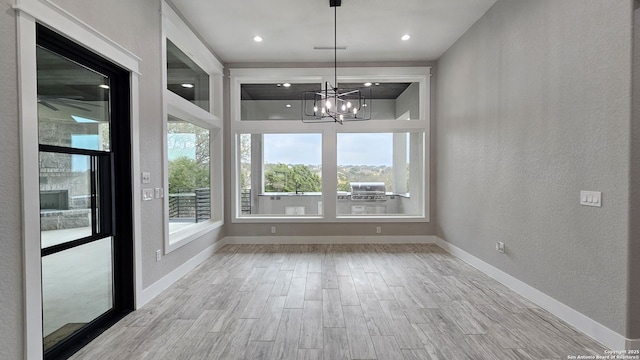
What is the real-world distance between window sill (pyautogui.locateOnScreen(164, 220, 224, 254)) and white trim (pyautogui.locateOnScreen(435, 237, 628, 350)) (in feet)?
12.8

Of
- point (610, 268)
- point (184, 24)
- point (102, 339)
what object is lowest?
point (102, 339)

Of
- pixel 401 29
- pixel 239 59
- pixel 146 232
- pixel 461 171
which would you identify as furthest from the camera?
pixel 239 59

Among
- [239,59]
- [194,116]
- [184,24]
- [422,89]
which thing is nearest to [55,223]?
[194,116]

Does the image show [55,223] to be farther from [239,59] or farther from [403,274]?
[239,59]

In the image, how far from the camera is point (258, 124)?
18.1ft

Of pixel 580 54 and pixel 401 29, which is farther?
pixel 401 29

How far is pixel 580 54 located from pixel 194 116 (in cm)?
437

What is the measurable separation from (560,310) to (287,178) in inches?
171

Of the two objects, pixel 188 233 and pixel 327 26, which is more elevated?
pixel 327 26

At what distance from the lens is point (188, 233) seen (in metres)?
4.09

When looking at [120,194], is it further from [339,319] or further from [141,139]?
[339,319]

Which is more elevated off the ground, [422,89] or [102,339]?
[422,89]

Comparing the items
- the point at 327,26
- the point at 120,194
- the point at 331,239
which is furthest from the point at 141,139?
the point at 331,239

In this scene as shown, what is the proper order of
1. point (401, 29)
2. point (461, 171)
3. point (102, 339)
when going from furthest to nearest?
point (461, 171) → point (401, 29) → point (102, 339)
